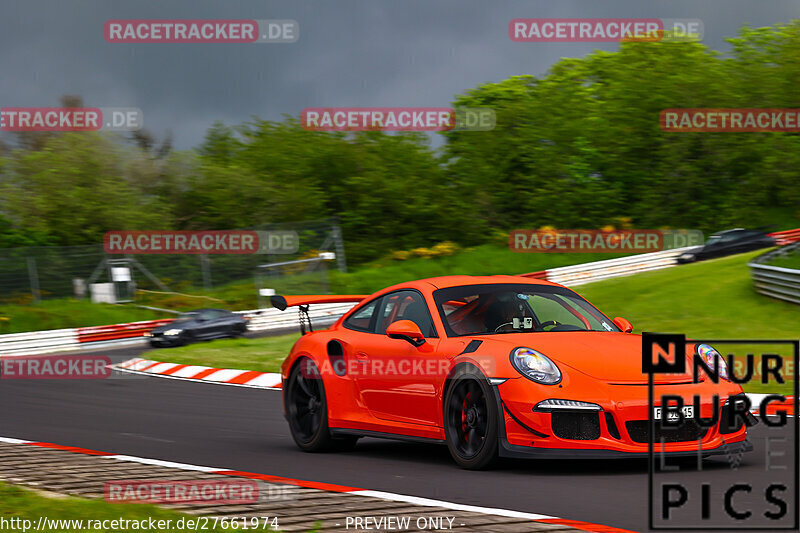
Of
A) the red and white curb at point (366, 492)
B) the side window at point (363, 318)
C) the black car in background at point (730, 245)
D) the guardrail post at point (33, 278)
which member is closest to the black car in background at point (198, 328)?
the guardrail post at point (33, 278)

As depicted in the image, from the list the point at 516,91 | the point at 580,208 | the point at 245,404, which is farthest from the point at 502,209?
the point at 245,404

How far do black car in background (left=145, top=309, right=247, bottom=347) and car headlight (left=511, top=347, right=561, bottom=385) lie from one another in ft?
75.8

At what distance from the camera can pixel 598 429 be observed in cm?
697

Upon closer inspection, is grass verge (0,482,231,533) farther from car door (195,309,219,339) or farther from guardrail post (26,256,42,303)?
guardrail post (26,256,42,303)

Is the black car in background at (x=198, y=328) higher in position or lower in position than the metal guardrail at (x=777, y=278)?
lower

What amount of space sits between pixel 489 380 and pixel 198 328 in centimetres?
2363

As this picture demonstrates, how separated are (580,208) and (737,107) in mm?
8682

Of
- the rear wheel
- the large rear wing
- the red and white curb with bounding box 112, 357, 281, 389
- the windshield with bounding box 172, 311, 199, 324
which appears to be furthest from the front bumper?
the windshield with bounding box 172, 311, 199, 324

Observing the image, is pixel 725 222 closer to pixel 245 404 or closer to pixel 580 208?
pixel 580 208

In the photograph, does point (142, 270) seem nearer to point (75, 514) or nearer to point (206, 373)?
point (206, 373)

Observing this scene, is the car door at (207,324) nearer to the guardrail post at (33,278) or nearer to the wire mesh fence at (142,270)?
the wire mesh fence at (142,270)

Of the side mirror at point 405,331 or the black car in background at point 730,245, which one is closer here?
the side mirror at point 405,331

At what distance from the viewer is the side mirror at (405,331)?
25.7 ft

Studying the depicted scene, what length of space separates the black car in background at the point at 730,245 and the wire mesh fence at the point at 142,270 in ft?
40.9
